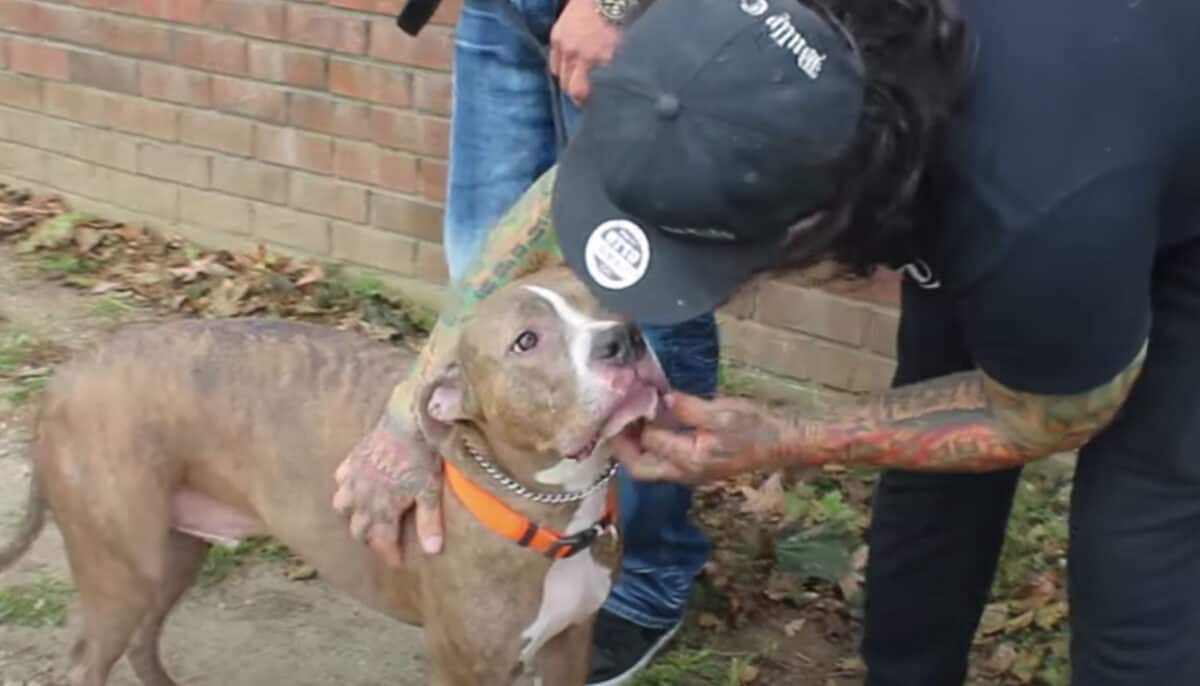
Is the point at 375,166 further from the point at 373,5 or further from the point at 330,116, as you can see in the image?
the point at 373,5

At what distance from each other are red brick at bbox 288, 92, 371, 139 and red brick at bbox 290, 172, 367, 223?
187mm

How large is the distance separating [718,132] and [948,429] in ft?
2.57

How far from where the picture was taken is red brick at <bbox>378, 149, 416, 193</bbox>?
5785mm

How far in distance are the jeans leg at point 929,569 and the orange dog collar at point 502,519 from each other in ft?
2.19

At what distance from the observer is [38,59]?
6672 mm

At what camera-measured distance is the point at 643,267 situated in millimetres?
2219

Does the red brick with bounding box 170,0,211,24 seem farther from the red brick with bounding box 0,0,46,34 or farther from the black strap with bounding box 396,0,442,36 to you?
the black strap with bounding box 396,0,442,36

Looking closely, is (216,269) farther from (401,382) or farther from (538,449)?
(538,449)

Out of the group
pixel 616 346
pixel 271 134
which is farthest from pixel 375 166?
pixel 616 346

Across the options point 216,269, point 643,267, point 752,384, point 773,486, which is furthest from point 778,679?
point 216,269

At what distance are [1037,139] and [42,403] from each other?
2.23m

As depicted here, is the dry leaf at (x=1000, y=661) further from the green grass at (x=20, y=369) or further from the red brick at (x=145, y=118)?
the red brick at (x=145, y=118)

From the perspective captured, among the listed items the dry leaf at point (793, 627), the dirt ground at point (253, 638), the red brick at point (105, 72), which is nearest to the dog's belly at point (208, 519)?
the dirt ground at point (253, 638)

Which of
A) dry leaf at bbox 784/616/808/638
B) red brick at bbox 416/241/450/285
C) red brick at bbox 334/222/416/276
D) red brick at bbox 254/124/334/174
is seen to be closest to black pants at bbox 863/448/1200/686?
dry leaf at bbox 784/616/808/638
